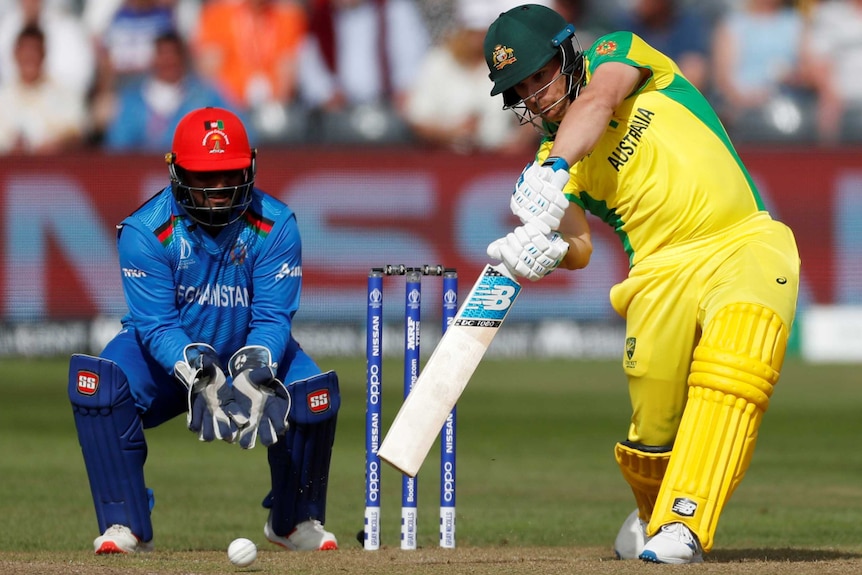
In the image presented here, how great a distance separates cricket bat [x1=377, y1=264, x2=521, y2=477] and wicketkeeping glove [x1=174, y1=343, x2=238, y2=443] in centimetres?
74

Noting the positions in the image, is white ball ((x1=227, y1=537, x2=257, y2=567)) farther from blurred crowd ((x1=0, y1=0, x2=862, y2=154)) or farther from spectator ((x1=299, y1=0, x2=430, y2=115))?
spectator ((x1=299, y1=0, x2=430, y2=115))

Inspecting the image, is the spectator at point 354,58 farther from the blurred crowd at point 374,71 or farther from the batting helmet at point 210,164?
the batting helmet at point 210,164

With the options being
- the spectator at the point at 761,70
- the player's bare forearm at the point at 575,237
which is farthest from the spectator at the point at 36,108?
the player's bare forearm at the point at 575,237

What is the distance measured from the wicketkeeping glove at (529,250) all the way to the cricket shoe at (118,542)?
1.78 meters

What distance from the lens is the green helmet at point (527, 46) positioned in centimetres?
472

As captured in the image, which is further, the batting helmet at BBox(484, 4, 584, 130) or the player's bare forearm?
the player's bare forearm

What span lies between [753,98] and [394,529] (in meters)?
9.86

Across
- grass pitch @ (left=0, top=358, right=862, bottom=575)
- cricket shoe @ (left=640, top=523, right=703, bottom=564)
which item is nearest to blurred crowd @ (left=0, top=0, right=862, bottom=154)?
grass pitch @ (left=0, top=358, right=862, bottom=575)

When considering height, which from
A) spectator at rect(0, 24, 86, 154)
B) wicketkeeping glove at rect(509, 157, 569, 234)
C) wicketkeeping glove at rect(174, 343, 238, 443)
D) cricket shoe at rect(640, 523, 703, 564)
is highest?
spectator at rect(0, 24, 86, 154)

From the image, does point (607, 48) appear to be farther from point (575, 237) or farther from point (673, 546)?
point (673, 546)

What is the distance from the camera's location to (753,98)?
51.1 feet

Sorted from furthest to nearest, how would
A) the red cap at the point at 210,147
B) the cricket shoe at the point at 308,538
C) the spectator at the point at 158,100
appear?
the spectator at the point at 158,100, the cricket shoe at the point at 308,538, the red cap at the point at 210,147

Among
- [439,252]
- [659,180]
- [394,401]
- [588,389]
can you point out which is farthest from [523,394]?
[659,180]

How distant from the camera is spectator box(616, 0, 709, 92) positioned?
15781 millimetres
